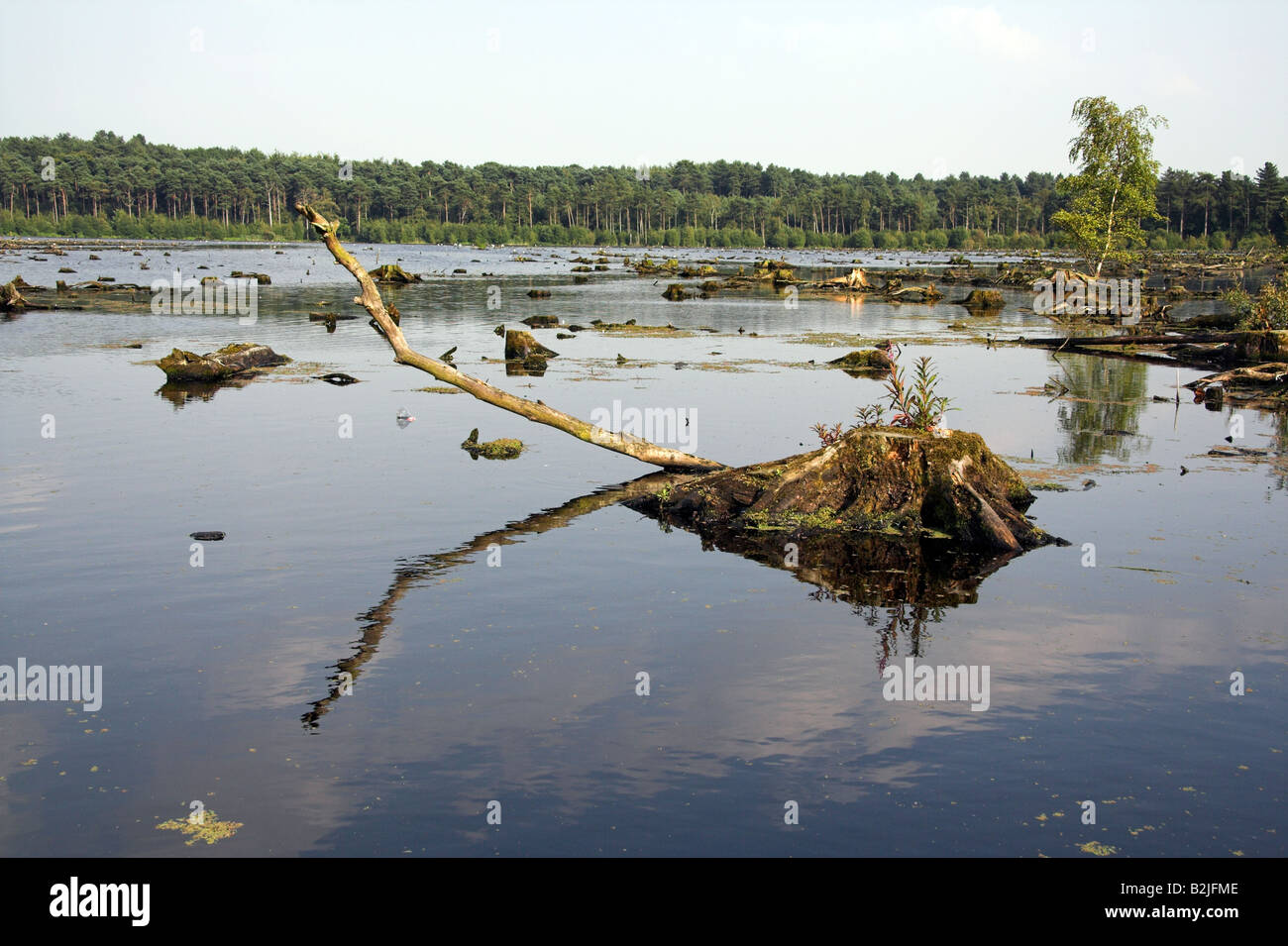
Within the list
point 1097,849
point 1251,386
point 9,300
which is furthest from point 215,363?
point 1251,386

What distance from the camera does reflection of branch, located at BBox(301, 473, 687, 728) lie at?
37.5ft

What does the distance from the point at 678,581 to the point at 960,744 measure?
5639 mm

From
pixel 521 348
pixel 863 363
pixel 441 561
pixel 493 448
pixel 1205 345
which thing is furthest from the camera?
pixel 1205 345

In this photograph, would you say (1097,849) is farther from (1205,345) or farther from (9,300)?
(9,300)

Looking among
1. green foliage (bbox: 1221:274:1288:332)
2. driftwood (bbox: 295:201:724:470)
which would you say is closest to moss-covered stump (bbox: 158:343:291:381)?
driftwood (bbox: 295:201:724:470)

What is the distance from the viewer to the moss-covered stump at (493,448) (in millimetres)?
23469

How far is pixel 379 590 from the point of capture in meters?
14.4

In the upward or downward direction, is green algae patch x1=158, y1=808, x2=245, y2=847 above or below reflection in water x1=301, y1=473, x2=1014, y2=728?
below

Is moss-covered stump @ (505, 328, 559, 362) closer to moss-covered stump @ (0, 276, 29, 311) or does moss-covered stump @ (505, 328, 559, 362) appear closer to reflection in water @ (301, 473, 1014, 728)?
reflection in water @ (301, 473, 1014, 728)

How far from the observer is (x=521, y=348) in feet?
130

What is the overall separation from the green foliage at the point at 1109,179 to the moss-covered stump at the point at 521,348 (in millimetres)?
39160

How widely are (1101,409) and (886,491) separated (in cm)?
1539

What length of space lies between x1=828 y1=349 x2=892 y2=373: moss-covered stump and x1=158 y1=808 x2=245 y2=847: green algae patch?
108 ft
